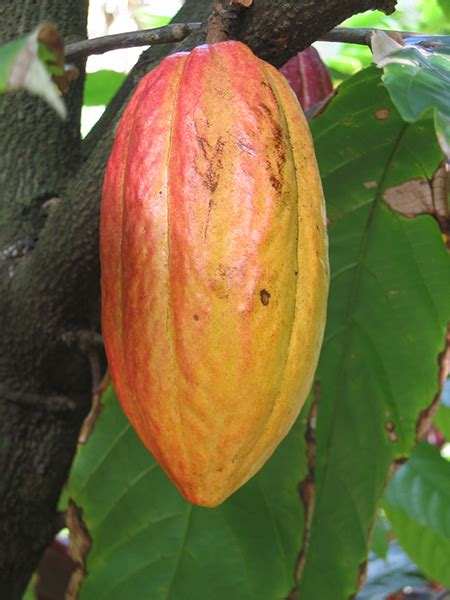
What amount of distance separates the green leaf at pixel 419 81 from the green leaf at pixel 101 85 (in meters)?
0.79

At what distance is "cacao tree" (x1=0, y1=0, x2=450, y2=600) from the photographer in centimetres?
89

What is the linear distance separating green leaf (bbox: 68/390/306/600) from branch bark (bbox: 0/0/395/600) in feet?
0.18

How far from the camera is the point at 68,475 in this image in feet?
3.10

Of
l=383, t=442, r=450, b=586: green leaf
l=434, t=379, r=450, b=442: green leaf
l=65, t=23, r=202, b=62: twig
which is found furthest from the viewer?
l=434, t=379, r=450, b=442: green leaf

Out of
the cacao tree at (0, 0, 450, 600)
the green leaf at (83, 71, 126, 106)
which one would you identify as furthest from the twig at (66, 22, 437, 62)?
the green leaf at (83, 71, 126, 106)

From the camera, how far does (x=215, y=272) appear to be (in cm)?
56

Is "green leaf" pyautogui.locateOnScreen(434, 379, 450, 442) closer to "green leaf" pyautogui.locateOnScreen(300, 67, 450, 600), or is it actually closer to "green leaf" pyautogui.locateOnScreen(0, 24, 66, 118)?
"green leaf" pyautogui.locateOnScreen(300, 67, 450, 600)

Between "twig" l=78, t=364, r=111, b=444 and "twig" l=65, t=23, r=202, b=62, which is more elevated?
"twig" l=65, t=23, r=202, b=62

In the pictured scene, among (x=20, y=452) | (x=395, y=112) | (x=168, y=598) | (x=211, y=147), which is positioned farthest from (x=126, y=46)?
(x=168, y=598)

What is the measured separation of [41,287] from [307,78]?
45 cm

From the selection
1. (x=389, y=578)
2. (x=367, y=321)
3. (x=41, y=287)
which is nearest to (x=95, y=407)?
(x=41, y=287)

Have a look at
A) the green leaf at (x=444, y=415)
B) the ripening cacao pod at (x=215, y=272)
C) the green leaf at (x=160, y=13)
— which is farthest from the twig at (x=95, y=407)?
the green leaf at (x=160, y=13)

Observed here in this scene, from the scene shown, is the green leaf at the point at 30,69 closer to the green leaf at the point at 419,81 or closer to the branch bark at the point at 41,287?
the green leaf at the point at 419,81

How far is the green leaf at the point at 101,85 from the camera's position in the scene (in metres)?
1.44
